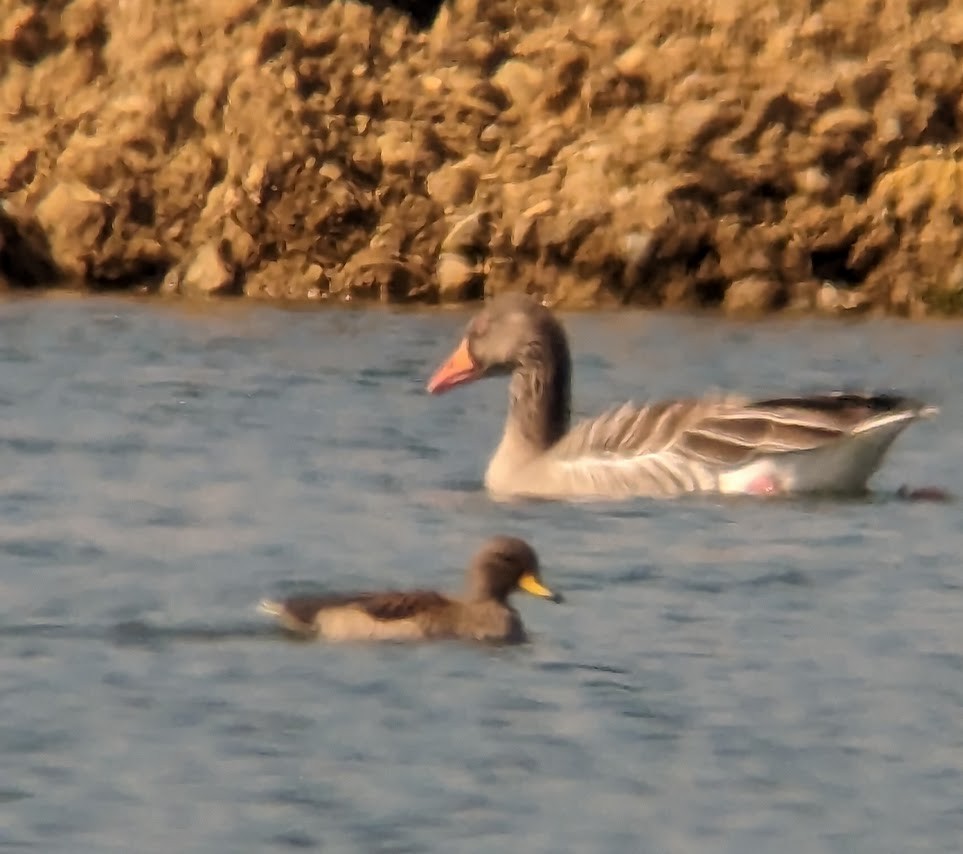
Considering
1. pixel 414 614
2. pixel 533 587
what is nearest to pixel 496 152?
pixel 533 587

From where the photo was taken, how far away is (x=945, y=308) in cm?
2217

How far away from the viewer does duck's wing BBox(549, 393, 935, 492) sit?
14.1m

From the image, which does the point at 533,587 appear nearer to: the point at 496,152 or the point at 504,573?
the point at 504,573

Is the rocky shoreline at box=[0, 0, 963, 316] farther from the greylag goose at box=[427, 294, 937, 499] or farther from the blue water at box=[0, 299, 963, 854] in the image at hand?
the greylag goose at box=[427, 294, 937, 499]

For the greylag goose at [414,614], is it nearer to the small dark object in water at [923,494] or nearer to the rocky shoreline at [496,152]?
the small dark object in water at [923,494]

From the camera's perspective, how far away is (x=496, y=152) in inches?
931

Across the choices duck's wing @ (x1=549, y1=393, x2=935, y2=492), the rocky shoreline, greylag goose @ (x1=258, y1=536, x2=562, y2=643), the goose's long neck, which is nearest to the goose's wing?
duck's wing @ (x1=549, y1=393, x2=935, y2=492)

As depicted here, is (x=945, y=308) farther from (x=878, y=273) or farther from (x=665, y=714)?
(x=665, y=714)

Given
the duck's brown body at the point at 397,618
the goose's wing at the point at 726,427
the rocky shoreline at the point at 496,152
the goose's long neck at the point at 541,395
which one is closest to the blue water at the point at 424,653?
the duck's brown body at the point at 397,618

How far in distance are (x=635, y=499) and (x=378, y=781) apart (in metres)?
5.64

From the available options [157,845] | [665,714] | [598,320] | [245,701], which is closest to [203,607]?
[245,701]

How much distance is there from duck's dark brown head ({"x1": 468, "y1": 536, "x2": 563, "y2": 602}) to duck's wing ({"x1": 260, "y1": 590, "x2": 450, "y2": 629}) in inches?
8.5

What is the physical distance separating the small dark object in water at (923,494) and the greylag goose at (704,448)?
197mm

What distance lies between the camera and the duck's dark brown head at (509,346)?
612 inches
